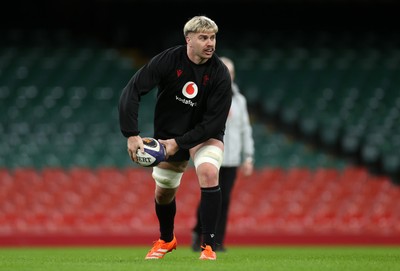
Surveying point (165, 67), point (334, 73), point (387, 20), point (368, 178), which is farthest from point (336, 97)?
point (165, 67)

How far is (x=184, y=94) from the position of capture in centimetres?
719

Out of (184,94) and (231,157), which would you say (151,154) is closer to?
(184,94)

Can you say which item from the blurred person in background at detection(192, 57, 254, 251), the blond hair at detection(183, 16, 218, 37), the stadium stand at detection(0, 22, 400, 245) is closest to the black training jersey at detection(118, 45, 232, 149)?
the blond hair at detection(183, 16, 218, 37)

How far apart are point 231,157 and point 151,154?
109 inches

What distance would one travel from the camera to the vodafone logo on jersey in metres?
7.16

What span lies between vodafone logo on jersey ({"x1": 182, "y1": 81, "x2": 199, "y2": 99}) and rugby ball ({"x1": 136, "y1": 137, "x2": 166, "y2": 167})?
0.46 m

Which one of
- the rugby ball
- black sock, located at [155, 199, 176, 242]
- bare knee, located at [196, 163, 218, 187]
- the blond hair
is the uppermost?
the blond hair

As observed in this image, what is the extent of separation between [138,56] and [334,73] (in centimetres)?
536

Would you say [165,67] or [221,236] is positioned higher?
[165,67]

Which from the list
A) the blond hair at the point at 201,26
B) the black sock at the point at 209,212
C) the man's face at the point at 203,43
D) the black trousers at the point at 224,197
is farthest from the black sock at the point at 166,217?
the black trousers at the point at 224,197

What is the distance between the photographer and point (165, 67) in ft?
23.3

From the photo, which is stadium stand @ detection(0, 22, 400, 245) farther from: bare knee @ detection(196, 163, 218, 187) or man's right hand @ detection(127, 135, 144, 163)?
man's right hand @ detection(127, 135, 144, 163)

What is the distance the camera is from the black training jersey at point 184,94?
23.1 feet

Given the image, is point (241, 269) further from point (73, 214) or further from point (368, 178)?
point (368, 178)
